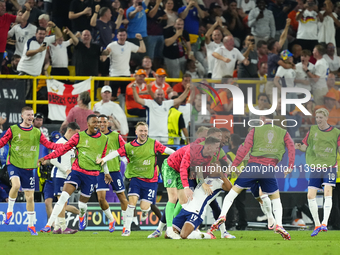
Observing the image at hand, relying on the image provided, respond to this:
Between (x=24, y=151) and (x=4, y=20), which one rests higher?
(x=4, y=20)

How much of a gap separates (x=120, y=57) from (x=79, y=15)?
5.72 feet

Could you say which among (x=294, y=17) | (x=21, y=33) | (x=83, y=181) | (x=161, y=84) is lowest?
(x=83, y=181)

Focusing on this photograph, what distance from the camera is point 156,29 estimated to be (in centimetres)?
1767

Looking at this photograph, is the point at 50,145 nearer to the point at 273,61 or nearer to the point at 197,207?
the point at 197,207

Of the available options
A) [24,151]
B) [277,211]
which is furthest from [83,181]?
[277,211]

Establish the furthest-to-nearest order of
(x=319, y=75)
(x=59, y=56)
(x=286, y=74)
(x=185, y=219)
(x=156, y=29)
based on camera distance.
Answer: (x=156, y=29) < (x=319, y=75) < (x=286, y=74) < (x=59, y=56) < (x=185, y=219)

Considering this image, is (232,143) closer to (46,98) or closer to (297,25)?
(46,98)

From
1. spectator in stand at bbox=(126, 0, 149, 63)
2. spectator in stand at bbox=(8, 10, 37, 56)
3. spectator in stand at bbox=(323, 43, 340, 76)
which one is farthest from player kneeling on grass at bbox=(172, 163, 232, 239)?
spectator in stand at bbox=(323, 43, 340, 76)

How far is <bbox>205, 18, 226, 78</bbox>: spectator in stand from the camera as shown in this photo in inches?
670

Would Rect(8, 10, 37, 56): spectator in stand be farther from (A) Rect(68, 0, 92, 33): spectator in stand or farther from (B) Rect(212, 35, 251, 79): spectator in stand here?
(B) Rect(212, 35, 251, 79): spectator in stand

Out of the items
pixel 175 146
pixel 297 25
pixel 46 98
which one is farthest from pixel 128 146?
pixel 297 25

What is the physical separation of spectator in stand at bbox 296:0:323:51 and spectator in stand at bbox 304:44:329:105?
146 centimetres

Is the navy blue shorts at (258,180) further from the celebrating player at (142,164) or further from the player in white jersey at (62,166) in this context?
the player in white jersey at (62,166)

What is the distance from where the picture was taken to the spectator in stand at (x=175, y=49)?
1709 cm
